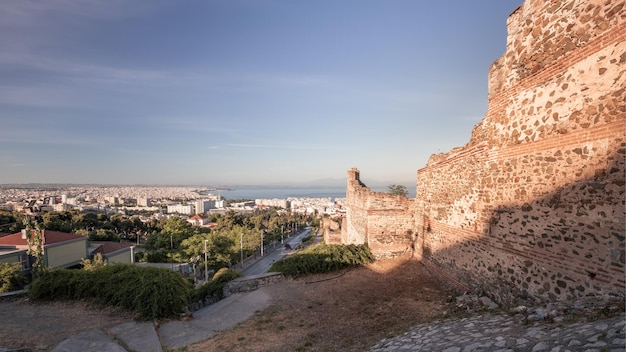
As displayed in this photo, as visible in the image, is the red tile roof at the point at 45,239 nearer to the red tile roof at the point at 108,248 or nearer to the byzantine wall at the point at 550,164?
the red tile roof at the point at 108,248

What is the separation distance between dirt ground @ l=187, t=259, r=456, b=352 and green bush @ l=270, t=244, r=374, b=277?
338mm

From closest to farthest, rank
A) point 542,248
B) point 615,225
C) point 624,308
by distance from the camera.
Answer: point 624,308
point 615,225
point 542,248

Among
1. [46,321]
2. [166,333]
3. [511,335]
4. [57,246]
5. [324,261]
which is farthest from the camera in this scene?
[57,246]

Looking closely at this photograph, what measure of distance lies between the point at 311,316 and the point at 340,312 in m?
0.71

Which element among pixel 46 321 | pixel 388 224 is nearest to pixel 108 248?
pixel 46 321

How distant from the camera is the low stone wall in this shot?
10.5 meters

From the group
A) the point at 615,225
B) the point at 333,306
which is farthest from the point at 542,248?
the point at 333,306

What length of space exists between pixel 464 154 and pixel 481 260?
2714mm

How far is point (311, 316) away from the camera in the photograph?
790 centimetres

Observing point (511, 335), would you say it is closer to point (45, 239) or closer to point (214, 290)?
point (214, 290)

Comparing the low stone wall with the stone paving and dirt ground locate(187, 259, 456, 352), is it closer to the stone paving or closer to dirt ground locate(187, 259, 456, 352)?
dirt ground locate(187, 259, 456, 352)

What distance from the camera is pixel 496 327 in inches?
183

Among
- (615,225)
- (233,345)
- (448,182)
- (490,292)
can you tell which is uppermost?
(448,182)

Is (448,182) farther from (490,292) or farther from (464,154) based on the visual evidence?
(490,292)
